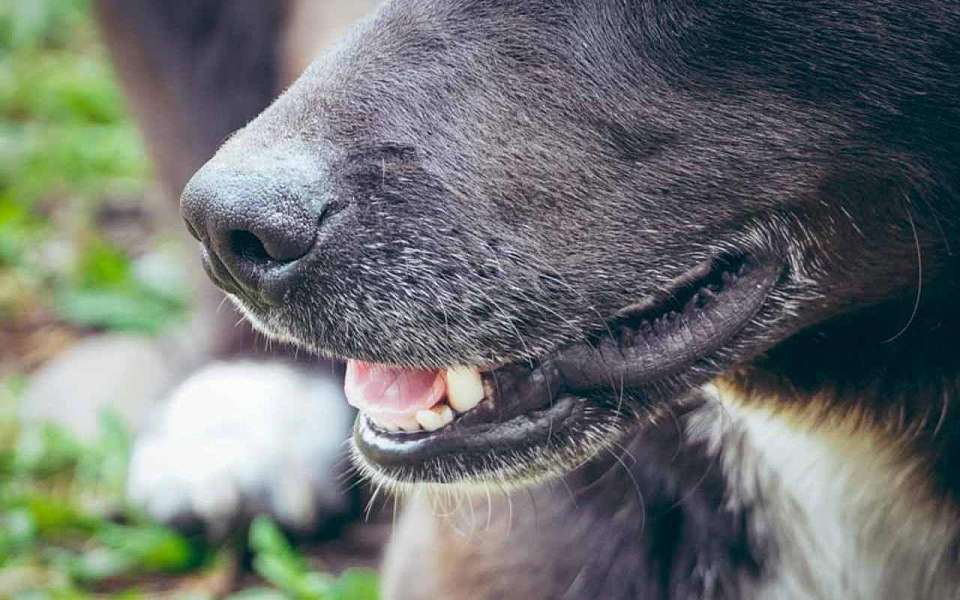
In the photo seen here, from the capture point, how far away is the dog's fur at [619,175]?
2.41m

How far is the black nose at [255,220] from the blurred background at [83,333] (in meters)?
1.42

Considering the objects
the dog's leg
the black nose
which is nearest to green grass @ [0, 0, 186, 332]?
→ the dog's leg

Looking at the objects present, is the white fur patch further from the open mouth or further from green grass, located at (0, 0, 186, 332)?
green grass, located at (0, 0, 186, 332)

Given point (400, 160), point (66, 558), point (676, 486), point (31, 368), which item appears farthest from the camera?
point (31, 368)

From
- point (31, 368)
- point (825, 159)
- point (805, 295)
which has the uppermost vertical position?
point (825, 159)

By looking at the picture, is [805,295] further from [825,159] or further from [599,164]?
[599,164]

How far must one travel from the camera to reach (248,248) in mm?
2359

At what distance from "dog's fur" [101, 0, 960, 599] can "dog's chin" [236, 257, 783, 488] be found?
22 millimetres

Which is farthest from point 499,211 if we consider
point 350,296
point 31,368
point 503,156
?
point 31,368

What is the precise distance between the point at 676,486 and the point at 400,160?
89 centimetres

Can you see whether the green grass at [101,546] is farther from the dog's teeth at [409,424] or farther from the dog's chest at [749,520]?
the dog's teeth at [409,424]

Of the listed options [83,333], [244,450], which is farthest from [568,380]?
[83,333]

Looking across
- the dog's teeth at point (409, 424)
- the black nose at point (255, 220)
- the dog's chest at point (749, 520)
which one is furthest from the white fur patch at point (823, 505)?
the black nose at point (255, 220)

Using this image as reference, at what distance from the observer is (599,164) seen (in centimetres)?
246
